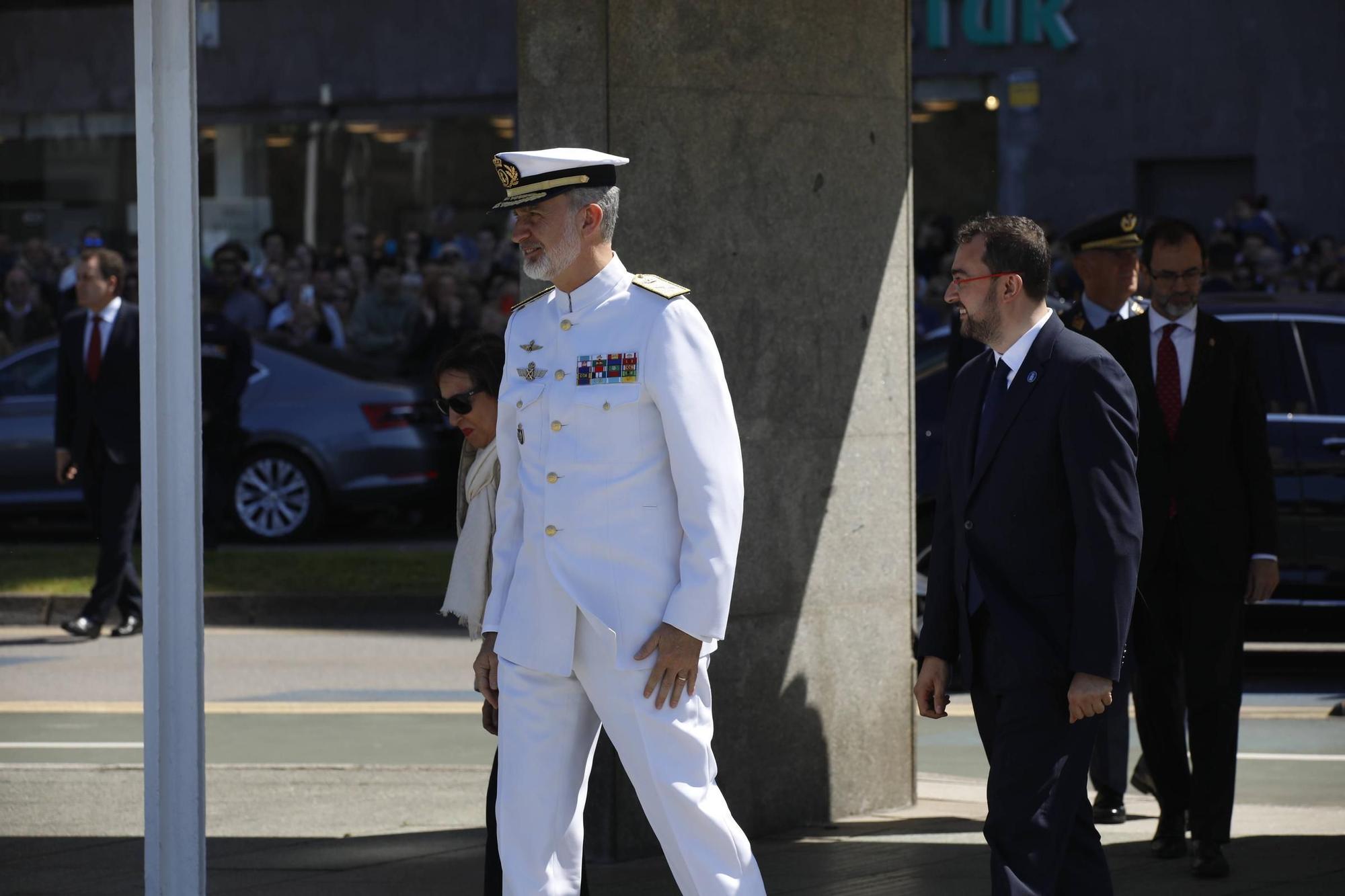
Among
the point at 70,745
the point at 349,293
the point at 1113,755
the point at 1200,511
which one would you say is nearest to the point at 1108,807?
the point at 1113,755

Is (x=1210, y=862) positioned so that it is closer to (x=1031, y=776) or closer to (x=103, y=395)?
(x=1031, y=776)

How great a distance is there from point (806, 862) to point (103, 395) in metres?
7.02

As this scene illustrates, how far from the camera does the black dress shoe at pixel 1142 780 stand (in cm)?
741

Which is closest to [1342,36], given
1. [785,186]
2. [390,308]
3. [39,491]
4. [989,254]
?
[390,308]

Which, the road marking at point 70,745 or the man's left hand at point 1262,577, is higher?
the man's left hand at point 1262,577

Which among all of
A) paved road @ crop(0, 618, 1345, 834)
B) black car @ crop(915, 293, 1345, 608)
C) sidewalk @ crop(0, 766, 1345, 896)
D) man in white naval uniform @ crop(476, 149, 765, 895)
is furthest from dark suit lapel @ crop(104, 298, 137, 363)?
man in white naval uniform @ crop(476, 149, 765, 895)

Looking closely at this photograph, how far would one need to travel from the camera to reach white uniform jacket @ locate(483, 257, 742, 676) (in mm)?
4562

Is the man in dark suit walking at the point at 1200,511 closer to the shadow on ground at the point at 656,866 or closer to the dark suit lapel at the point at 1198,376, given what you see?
the dark suit lapel at the point at 1198,376

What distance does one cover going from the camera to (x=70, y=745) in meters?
9.19

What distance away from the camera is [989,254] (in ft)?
15.9

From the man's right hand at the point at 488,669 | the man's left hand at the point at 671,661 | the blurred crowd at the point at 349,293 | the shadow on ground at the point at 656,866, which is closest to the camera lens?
the man's left hand at the point at 671,661

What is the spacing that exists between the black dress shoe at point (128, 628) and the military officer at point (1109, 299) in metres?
6.94

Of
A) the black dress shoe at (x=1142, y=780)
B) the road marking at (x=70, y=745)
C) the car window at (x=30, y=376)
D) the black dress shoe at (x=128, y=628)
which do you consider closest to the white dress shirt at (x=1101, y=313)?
the black dress shoe at (x=1142, y=780)

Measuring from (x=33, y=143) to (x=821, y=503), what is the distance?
26.1 meters
